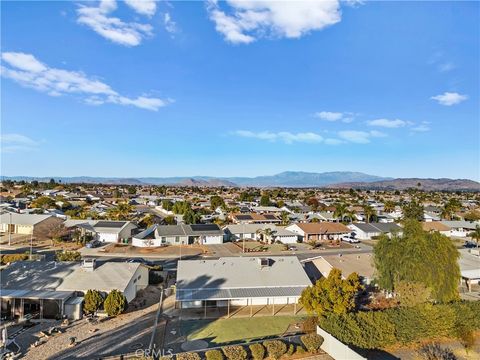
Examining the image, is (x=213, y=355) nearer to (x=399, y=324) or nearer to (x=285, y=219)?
(x=399, y=324)

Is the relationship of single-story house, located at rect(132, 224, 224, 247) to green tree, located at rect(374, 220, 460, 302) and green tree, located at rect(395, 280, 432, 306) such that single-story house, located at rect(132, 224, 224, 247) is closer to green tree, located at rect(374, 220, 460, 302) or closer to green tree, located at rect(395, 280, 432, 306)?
green tree, located at rect(374, 220, 460, 302)

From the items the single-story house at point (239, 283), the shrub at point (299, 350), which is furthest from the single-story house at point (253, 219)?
the shrub at point (299, 350)

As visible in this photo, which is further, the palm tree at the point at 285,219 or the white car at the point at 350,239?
the palm tree at the point at 285,219

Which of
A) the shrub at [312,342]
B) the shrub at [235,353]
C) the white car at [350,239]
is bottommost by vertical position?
the white car at [350,239]

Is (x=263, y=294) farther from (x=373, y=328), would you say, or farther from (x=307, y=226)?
(x=307, y=226)

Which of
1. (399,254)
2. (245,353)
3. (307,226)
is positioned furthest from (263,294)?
(307,226)

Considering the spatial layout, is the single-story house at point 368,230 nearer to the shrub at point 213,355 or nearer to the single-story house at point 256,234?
the single-story house at point 256,234

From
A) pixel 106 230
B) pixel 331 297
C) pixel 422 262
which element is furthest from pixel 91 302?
pixel 106 230

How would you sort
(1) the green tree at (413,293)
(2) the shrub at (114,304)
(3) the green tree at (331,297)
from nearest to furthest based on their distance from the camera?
(3) the green tree at (331,297), (1) the green tree at (413,293), (2) the shrub at (114,304)
